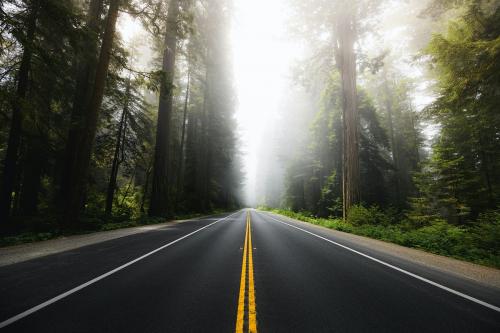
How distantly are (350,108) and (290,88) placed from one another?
567cm

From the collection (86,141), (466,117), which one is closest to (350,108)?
(466,117)

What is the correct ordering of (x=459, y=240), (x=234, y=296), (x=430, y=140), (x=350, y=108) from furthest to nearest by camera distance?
(x=430, y=140) → (x=350, y=108) → (x=459, y=240) → (x=234, y=296)

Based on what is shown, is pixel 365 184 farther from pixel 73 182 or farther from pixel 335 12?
pixel 73 182

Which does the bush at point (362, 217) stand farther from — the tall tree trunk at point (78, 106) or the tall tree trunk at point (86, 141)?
the tall tree trunk at point (78, 106)

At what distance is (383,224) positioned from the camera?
15172mm

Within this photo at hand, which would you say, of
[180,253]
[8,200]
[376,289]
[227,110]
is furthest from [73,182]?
[227,110]

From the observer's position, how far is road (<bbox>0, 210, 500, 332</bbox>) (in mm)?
3285

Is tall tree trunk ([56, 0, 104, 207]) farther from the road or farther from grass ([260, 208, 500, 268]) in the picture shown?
grass ([260, 208, 500, 268])

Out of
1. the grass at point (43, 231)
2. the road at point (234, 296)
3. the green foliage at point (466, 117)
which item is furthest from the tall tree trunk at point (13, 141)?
the green foliage at point (466, 117)

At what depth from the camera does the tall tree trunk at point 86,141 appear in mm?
11969

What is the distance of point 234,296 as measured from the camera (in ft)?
13.8

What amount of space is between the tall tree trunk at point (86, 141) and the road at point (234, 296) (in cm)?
584

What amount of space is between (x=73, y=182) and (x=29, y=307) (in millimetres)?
10117

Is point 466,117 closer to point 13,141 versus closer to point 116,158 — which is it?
point 116,158
